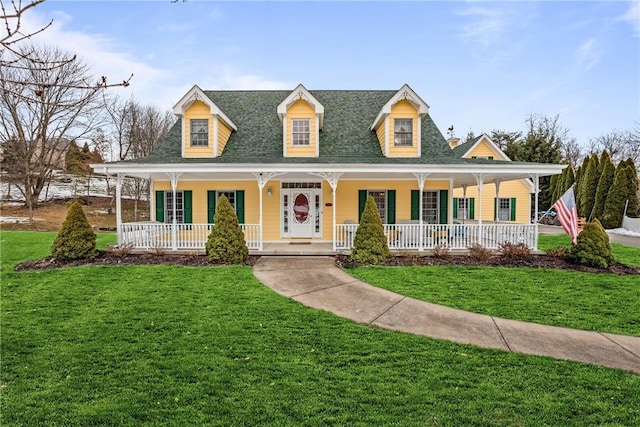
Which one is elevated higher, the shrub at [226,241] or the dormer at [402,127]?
the dormer at [402,127]

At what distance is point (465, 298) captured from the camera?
7023mm

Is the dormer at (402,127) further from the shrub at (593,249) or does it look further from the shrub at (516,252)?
the shrub at (593,249)

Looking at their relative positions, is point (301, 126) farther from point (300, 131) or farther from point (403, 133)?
point (403, 133)

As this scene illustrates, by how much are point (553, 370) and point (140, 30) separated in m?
7.48

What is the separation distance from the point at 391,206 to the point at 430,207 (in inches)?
62.9

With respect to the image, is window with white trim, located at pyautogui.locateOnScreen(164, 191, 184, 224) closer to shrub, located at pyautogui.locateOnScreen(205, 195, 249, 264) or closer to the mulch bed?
the mulch bed

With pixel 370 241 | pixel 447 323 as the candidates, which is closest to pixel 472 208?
pixel 370 241

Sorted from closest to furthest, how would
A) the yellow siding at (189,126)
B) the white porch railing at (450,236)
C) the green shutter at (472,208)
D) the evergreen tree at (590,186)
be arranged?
the white porch railing at (450,236) < the yellow siding at (189,126) < the green shutter at (472,208) < the evergreen tree at (590,186)

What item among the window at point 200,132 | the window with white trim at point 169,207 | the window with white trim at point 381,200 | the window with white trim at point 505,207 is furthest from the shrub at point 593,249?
the window with white trim at point 169,207

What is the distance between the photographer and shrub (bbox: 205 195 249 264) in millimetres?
9875

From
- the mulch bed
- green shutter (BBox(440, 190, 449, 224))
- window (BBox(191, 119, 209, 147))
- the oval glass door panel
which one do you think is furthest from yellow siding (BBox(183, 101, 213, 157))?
green shutter (BBox(440, 190, 449, 224))

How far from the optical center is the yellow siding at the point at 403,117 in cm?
1329

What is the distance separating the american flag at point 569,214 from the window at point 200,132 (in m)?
12.2

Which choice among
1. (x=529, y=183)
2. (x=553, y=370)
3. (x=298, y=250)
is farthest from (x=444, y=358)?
(x=529, y=183)
